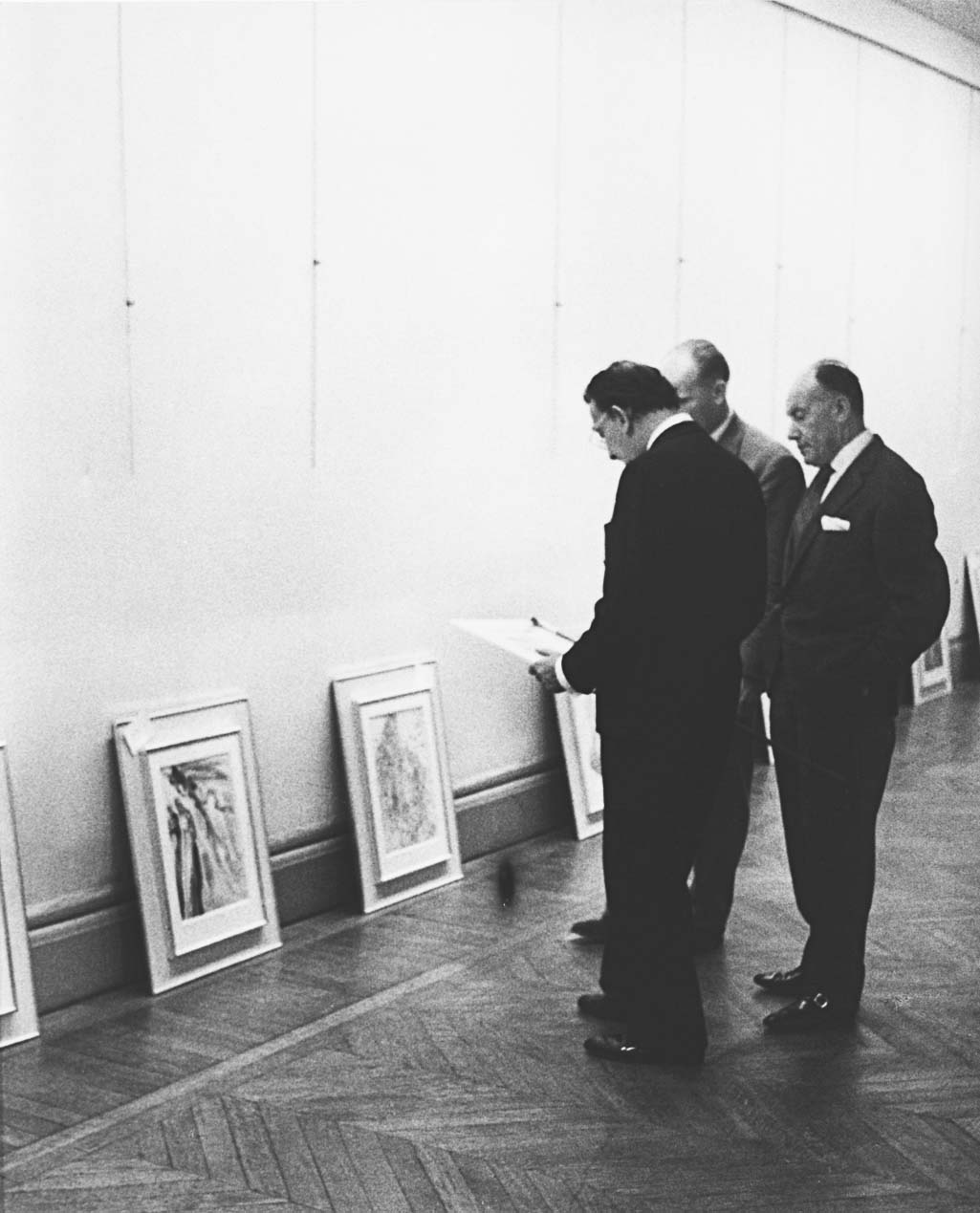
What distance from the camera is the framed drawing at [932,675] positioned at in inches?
430

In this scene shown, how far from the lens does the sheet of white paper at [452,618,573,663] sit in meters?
5.08

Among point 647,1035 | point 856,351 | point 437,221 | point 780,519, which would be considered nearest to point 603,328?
point 437,221

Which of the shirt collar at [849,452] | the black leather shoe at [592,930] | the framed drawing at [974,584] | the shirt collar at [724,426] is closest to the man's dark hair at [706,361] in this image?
the shirt collar at [724,426]

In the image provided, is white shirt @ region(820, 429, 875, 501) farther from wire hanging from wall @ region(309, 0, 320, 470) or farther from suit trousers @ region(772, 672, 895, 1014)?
wire hanging from wall @ region(309, 0, 320, 470)

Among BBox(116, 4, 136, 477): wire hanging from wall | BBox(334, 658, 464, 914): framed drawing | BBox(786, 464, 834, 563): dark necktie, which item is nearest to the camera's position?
BBox(786, 464, 834, 563): dark necktie

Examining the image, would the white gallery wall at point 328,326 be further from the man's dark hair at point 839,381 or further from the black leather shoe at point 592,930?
the man's dark hair at point 839,381

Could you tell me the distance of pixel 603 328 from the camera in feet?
25.1

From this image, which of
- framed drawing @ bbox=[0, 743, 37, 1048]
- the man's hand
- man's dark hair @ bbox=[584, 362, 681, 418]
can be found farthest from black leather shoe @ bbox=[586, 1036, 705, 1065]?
man's dark hair @ bbox=[584, 362, 681, 418]

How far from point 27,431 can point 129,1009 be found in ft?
5.63

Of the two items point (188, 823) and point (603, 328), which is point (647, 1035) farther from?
point (603, 328)

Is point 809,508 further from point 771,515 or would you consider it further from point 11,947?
point 11,947

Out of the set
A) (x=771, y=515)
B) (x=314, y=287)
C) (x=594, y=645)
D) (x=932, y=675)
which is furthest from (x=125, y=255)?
(x=932, y=675)

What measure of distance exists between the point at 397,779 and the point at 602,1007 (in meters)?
1.62

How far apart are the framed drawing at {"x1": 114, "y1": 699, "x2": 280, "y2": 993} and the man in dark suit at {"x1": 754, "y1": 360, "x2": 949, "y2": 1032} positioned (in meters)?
1.73
